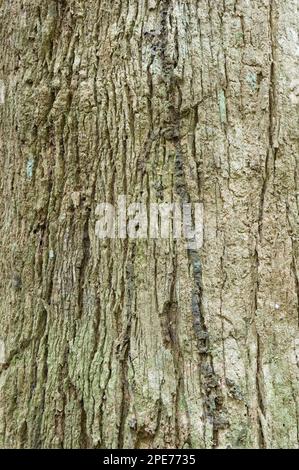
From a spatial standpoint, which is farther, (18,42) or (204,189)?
(18,42)

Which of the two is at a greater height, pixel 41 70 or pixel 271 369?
pixel 41 70

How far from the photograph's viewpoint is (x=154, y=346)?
1.75 meters

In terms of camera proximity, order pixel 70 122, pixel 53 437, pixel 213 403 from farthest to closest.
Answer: pixel 70 122 → pixel 53 437 → pixel 213 403

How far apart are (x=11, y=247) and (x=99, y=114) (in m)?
0.50

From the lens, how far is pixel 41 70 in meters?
2.02

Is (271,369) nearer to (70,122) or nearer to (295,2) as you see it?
(70,122)

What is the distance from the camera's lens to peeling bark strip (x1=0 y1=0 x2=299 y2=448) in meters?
1.72

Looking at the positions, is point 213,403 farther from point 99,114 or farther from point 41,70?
point 41,70

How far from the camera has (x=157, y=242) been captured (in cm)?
179

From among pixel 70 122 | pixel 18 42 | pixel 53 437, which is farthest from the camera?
pixel 18 42

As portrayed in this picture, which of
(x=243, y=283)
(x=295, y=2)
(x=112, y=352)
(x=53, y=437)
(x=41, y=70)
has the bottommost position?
(x=53, y=437)

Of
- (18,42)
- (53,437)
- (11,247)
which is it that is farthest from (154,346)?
(18,42)

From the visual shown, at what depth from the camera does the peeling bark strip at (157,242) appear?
1721 mm

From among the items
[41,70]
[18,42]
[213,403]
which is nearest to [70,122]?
[41,70]
